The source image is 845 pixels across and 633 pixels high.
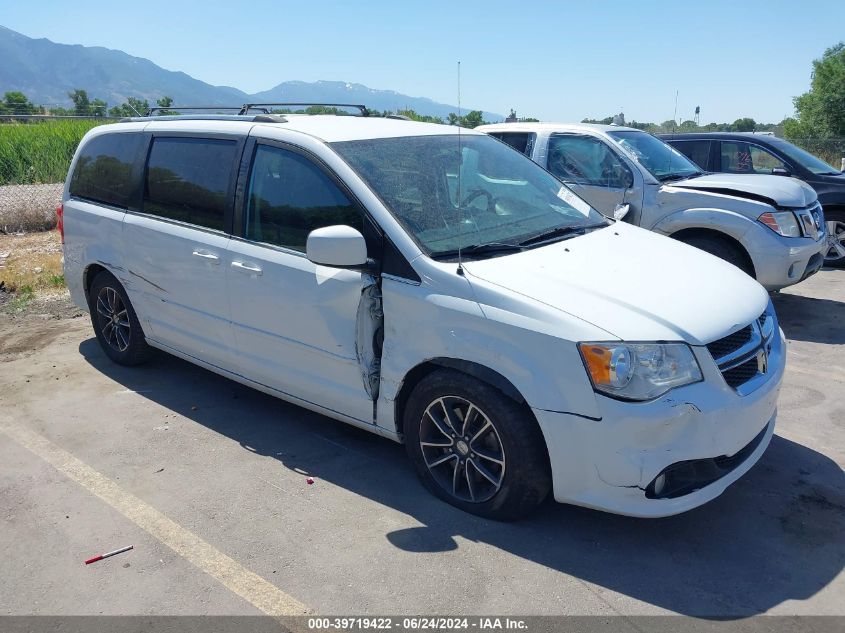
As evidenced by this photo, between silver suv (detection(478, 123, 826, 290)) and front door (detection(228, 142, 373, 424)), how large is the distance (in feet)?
11.2

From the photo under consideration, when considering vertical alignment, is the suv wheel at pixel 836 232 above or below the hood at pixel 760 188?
below

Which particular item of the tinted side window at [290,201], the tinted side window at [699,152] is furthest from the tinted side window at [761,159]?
the tinted side window at [290,201]

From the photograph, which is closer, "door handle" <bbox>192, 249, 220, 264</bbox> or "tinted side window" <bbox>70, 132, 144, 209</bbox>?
"door handle" <bbox>192, 249, 220, 264</bbox>

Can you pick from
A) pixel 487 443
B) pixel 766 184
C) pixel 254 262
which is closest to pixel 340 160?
pixel 254 262

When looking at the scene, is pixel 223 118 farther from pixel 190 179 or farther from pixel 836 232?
pixel 836 232

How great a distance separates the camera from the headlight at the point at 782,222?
6.67 m

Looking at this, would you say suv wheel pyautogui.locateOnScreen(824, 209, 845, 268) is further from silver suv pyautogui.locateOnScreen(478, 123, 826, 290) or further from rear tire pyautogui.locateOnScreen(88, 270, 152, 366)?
rear tire pyautogui.locateOnScreen(88, 270, 152, 366)

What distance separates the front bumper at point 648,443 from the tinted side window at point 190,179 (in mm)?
2516

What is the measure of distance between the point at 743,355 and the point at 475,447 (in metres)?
1.31

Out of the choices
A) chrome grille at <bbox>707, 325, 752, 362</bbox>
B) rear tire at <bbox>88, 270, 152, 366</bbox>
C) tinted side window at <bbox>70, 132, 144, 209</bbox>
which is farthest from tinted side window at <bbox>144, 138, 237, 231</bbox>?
chrome grille at <bbox>707, 325, 752, 362</bbox>

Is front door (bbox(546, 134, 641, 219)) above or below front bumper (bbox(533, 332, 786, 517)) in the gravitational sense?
above

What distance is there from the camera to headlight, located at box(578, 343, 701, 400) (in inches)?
115

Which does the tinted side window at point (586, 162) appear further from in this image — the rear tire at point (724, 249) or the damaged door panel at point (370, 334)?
the damaged door panel at point (370, 334)

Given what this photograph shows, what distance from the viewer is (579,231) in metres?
4.18
